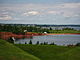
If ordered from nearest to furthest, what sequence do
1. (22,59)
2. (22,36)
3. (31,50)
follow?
(22,59)
(31,50)
(22,36)

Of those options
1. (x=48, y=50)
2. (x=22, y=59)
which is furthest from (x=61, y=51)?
(x=22, y=59)

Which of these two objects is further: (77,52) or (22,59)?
(77,52)

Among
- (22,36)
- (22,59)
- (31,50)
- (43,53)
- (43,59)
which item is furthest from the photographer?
(22,36)

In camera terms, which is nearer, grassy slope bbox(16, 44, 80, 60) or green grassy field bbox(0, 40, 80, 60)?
green grassy field bbox(0, 40, 80, 60)

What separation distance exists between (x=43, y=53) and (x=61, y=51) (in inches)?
97.0

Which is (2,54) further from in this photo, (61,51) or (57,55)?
(61,51)

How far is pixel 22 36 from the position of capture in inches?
3632

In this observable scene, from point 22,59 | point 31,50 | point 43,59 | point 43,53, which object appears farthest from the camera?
point 31,50

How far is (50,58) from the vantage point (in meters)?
23.1

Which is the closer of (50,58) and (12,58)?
(12,58)

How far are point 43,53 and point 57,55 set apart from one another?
2097mm

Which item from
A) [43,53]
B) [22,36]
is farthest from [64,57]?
[22,36]

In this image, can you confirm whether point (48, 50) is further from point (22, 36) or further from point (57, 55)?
point (22, 36)

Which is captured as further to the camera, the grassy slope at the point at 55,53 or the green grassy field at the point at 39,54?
the grassy slope at the point at 55,53
